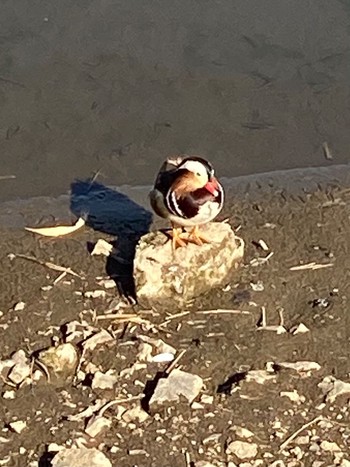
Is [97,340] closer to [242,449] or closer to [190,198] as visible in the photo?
[190,198]

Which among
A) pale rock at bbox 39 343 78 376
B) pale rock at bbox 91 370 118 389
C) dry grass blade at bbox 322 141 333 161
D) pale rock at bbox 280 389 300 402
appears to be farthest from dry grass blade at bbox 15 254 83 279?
dry grass blade at bbox 322 141 333 161

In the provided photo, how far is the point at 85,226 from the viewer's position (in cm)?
469

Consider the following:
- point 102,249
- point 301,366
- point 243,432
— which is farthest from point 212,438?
point 102,249

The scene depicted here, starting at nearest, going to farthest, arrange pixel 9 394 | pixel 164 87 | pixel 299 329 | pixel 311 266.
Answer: pixel 9 394 < pixel 299 329 < pixel 311 266 < pixel 164 87

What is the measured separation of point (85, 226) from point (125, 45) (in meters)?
1.52

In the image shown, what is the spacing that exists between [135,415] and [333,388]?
26.0 inches

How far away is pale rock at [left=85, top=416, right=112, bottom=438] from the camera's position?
3.48 meters

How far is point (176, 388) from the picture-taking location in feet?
11.8

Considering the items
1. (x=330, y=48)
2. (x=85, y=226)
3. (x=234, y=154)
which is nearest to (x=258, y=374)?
(x=85, y=226)

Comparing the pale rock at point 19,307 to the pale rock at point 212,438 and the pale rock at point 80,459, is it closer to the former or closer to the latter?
the pale rock at point 80,459

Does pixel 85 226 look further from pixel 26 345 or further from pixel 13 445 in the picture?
pixel 13 445

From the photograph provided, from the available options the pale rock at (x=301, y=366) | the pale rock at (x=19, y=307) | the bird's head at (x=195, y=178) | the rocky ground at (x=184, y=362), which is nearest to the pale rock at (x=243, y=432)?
the rocky ground at (x=184, y=362)

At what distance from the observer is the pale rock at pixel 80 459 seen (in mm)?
3316

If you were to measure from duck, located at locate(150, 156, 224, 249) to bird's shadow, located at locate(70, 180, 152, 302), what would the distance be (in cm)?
29
